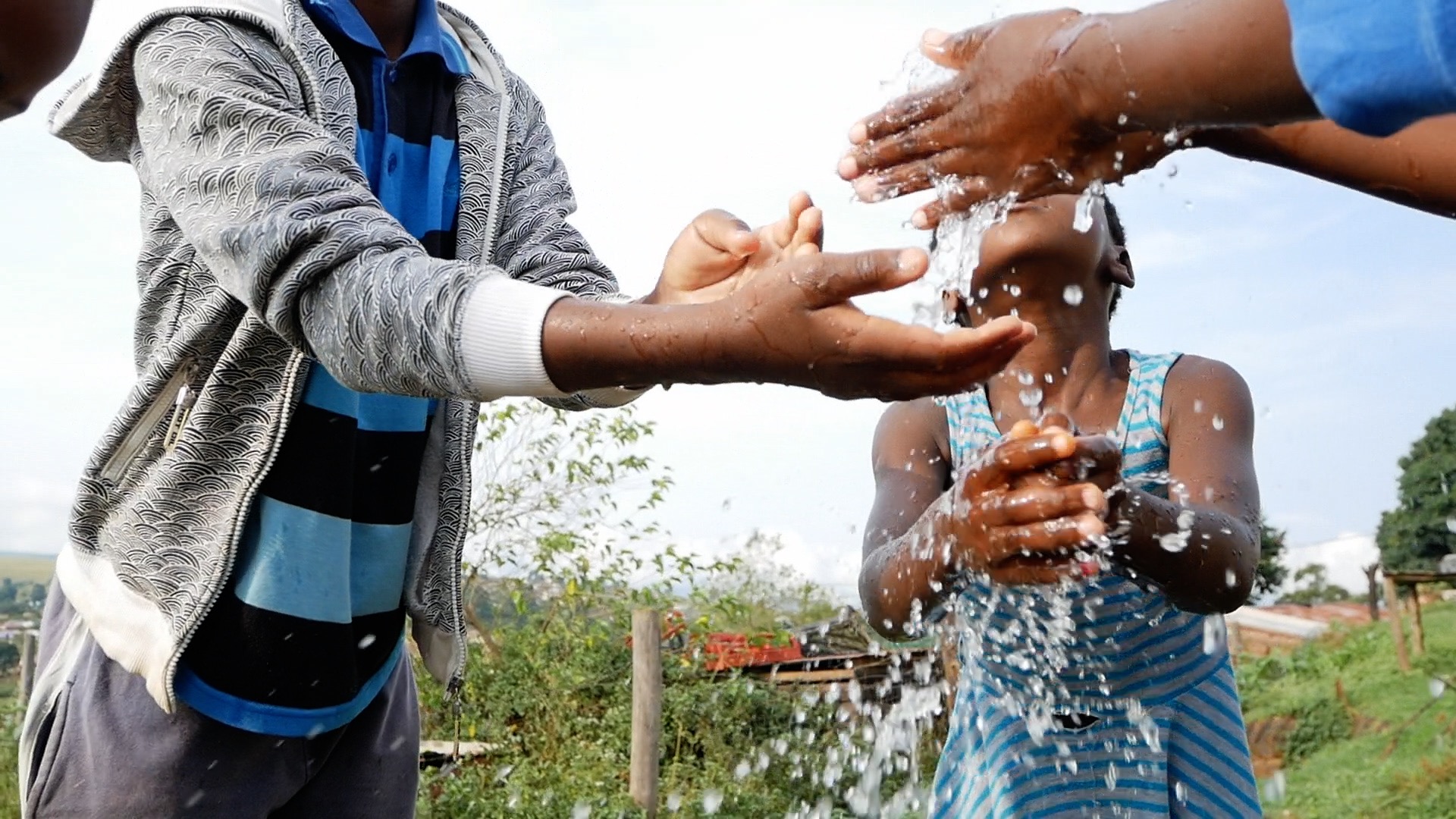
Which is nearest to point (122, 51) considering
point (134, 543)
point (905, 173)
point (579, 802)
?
point (134, 543)

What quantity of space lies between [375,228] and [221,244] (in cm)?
23

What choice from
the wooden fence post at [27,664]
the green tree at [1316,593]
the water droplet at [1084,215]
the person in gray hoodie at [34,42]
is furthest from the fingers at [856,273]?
the green tree at [1316,593]

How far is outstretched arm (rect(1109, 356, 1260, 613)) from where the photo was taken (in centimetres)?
224

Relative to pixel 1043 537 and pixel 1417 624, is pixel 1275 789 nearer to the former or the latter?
pixel 1417 624

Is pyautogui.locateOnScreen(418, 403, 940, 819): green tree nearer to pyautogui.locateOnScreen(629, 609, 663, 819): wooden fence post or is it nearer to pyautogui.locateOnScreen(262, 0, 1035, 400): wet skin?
pyautogui.locateOnScreen(629, 609, 663, 819): wooden fence post

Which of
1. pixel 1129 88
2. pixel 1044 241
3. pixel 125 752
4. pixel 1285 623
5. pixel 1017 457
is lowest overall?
pixel 125 752

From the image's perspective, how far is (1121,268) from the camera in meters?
3.04

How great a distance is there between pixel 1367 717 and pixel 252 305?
10.6 meters

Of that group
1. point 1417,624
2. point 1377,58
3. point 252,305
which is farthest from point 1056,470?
point 1417,624

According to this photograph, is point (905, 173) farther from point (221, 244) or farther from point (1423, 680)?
point (1423, 680)

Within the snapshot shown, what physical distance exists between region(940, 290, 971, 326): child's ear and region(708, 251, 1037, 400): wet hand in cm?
139

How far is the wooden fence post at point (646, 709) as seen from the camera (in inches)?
262

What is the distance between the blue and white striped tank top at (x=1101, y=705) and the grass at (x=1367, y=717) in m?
5.57

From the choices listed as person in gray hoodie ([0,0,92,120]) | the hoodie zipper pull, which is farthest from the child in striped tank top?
person in gray hoodie ([0,0,92,120])
